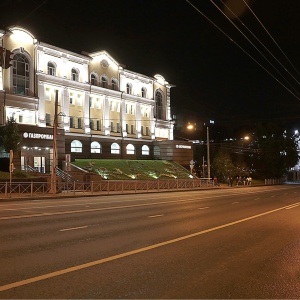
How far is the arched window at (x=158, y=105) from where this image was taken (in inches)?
2758

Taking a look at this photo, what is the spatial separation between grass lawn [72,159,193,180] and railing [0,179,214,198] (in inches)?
218

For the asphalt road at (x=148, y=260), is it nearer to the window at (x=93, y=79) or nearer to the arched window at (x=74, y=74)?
the arched window at (x=74, y=74)

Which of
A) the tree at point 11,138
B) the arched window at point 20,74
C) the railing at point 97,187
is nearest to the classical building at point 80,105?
the arched window at point 20,74

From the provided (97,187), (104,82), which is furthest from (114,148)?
(97,187)

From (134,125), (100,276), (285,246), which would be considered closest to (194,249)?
(285,246)

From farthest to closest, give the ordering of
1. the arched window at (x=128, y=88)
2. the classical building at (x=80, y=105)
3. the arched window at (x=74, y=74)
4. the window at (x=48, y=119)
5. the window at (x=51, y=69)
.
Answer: the arched window at (x=128, y=88), the arched window at (x=74, y=74), the window at (x=51, y=69), the window at (x=48, y=119), the classical building at (x=80, y=105)

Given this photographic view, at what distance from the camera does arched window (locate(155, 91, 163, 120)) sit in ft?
230

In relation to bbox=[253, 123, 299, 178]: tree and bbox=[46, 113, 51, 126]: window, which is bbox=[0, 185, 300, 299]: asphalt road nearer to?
bbox=[46, 113, 51, 126]: window

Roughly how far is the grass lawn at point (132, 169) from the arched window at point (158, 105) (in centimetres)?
1064

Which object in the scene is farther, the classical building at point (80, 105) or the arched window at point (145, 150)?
the arched window at point (145, 150)

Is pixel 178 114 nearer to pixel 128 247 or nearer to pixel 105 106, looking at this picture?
pixel 105 106

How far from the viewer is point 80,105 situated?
5675 cm

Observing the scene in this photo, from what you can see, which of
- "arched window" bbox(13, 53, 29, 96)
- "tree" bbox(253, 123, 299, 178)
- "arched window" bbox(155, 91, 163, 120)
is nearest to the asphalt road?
"arched window" bbox(13, 53, 29, 96)

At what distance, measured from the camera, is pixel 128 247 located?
9148 mm
